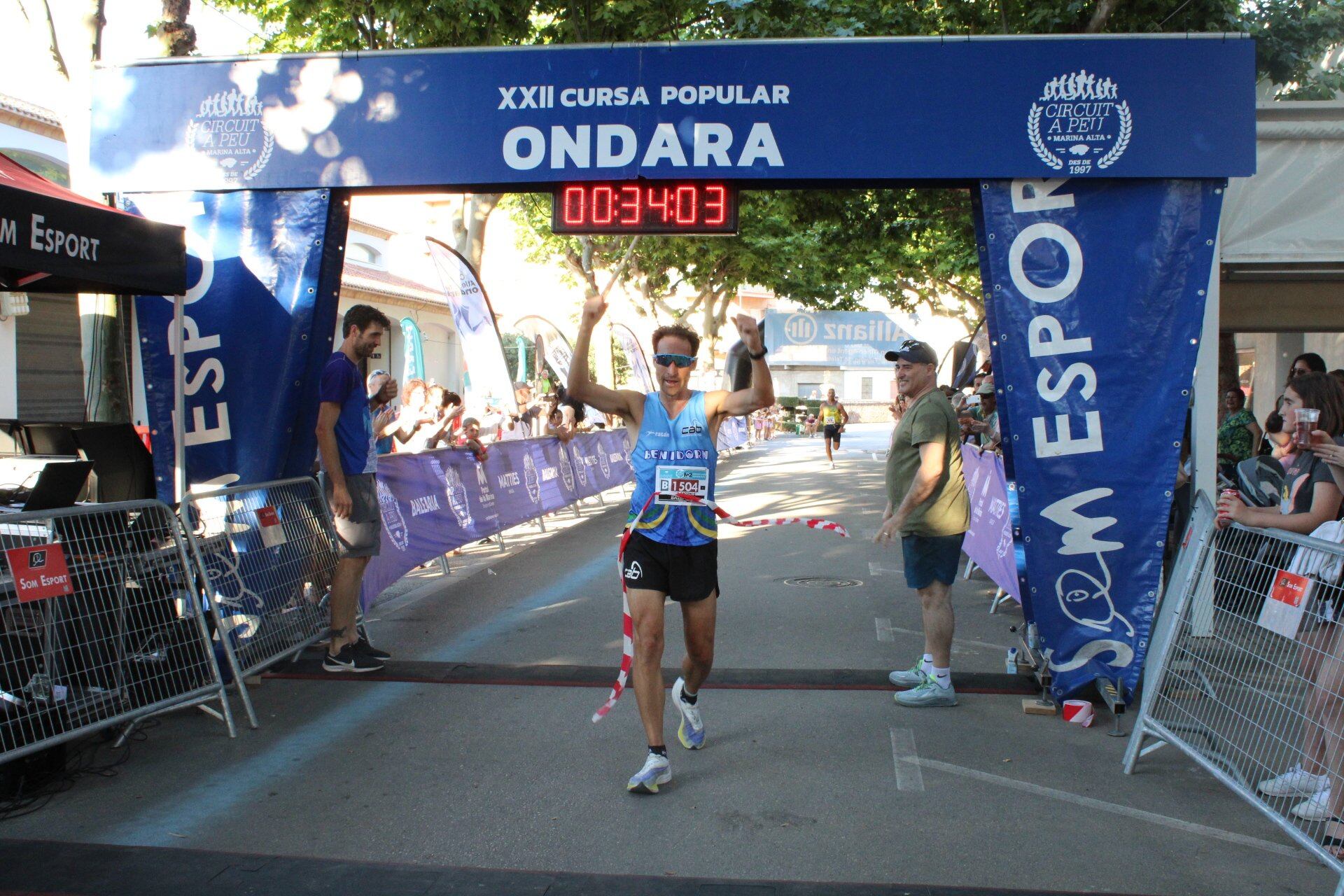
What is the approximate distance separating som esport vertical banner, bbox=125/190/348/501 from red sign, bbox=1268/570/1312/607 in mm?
5351

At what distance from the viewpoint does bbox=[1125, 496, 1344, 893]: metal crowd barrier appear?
3773mm

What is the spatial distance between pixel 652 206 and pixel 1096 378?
8.76 ft

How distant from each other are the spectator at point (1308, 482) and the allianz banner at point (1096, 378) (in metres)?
1.14

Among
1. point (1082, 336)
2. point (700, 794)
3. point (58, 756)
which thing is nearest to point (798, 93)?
point (1082, 336)

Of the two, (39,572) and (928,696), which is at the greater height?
(39,572)

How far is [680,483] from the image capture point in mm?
4609

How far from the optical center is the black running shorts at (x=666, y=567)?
457 centimetres

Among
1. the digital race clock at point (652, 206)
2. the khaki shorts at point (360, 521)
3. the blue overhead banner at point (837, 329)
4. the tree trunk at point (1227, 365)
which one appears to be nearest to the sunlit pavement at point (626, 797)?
the khaki shorts at point (360, 521)

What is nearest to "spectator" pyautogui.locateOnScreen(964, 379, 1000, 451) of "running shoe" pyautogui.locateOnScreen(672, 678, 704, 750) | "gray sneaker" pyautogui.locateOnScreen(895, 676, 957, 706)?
"gray sneaker" pyautogui.locateOnScreen(895, 676, 957, 706)

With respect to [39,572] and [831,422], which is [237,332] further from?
[831,422]

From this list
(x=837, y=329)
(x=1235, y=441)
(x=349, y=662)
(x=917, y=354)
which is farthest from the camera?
(x=837, y=329)

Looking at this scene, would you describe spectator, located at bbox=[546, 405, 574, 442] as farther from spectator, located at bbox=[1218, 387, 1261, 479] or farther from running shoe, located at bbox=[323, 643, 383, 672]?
spectator, located at bbox=[1218, 387, 1261, 479]

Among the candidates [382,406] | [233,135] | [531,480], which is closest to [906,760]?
[382,406]

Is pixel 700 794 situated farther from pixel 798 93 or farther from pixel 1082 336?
pixel 798 93
